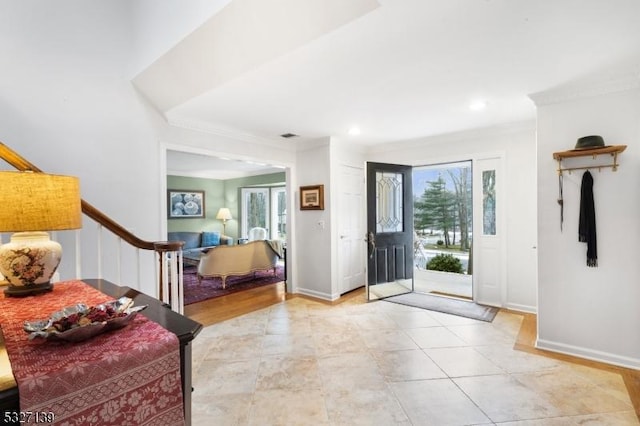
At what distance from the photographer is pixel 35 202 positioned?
1.27 meters

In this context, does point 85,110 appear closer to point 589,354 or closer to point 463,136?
→ point 463,136

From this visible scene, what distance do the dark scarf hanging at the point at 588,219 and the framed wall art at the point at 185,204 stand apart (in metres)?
7.77

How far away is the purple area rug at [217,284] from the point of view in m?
4.61

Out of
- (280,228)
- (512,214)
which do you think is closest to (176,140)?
(512,214)

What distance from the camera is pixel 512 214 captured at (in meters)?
3.80

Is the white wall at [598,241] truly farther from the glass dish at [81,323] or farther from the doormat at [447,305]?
the glass dish at [81,323]

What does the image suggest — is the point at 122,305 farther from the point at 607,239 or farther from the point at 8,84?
the point at 607,239

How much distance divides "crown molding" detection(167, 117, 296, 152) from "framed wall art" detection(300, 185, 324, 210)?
27.2 inches

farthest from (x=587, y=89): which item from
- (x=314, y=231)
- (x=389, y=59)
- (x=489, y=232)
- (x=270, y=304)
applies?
(x=270, y=304)

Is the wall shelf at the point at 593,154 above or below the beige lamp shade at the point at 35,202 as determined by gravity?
above

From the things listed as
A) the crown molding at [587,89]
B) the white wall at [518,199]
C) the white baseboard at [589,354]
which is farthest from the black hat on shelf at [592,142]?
the white baseboard at [589,354]

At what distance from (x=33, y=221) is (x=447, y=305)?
4154 millimetres

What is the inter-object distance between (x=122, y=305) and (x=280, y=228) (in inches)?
285

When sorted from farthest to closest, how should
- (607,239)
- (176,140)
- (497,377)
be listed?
(176,140) → (607,239) → (497,377)
